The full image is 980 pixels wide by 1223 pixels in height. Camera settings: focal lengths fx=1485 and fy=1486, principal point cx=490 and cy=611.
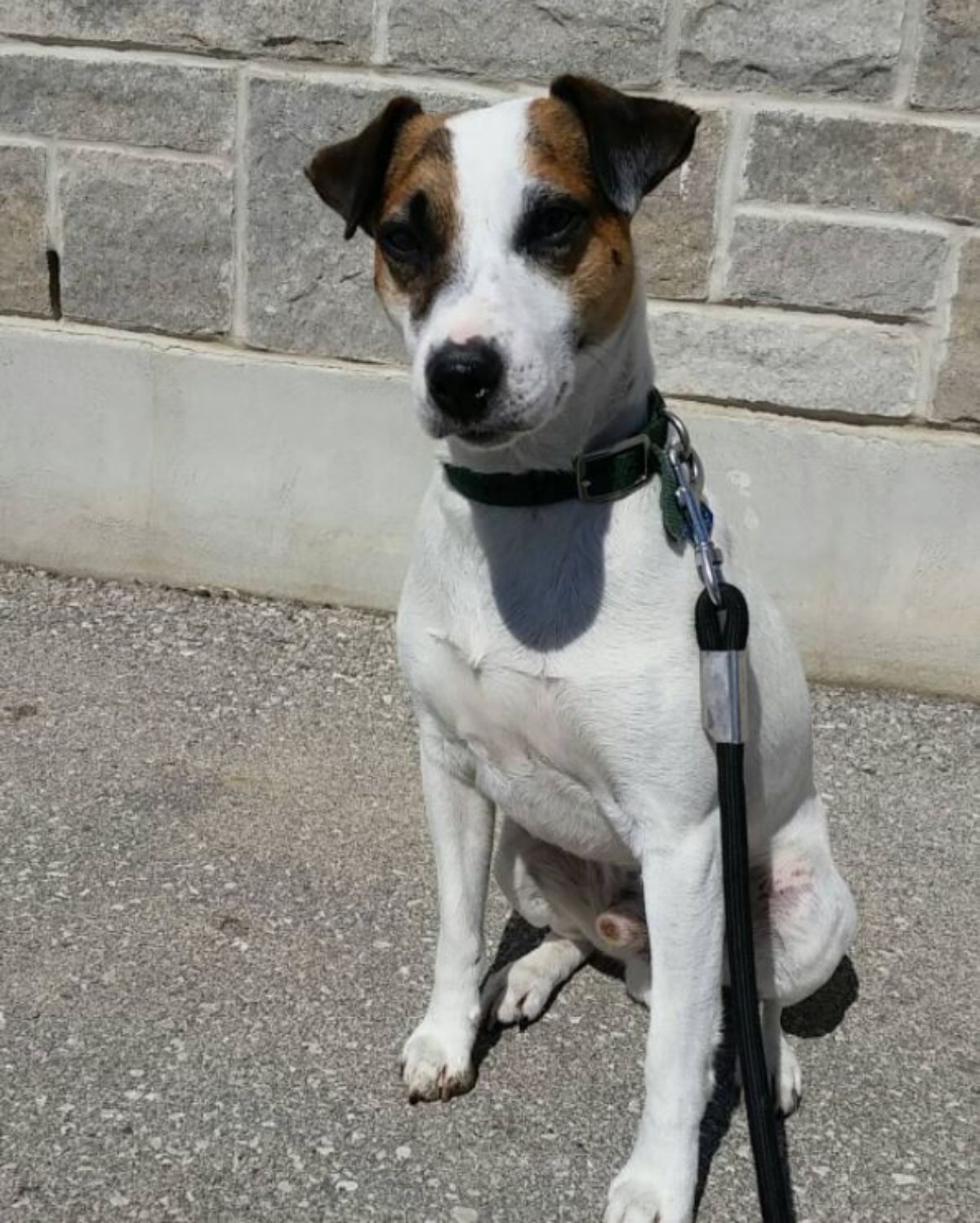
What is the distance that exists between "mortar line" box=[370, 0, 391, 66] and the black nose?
103 inches

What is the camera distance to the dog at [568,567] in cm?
245

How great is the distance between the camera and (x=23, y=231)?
5.01 metres

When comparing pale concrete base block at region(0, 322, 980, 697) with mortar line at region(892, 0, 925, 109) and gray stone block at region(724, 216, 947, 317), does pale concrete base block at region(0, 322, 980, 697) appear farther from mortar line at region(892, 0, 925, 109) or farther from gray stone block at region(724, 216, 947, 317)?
mortar line at region(892, 0, 925, 109)

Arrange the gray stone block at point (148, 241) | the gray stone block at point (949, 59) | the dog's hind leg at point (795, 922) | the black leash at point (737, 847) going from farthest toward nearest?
the gray stone block at point (148, 241) < the gray stone block at point (949, 59) < the dog's hind leg at point (795, 922) < the black leash at point (737, 847)

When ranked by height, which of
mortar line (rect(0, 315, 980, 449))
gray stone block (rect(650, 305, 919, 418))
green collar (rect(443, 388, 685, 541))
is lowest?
mortar line (rect(0, 315, 980, 449))

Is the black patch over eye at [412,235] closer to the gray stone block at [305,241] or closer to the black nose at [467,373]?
Result: the black nose at [467,373]

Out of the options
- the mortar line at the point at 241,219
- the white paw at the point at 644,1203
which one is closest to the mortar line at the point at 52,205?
the mortar line at the point at 241,219

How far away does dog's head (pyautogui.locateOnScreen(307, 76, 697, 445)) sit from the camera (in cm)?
235

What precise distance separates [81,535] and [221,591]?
547 millimetres

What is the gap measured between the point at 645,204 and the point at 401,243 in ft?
7.15

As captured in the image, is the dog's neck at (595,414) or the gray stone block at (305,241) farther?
the gray stone block at (305,241)

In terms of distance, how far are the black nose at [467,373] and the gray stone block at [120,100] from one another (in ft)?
9.14

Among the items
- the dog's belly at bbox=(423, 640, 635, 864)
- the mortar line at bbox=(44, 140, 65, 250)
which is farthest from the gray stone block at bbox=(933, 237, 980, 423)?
the mortar line at bbox=(44, 140, 65, 250)

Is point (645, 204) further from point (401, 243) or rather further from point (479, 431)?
point (479, 431)
